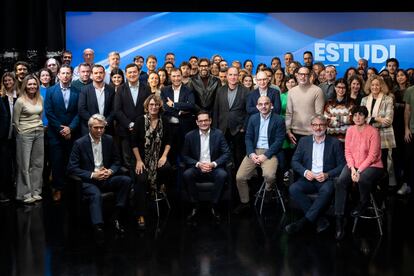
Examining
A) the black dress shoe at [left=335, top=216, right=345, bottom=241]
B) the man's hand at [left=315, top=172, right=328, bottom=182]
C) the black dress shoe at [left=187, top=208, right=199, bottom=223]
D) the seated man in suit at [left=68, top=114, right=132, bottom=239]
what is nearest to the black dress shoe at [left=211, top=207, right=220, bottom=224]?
the black dress shoe at [left=187, top=208, right=199, bottom=223]

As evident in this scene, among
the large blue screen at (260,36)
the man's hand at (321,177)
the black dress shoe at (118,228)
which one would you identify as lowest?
the black dress shoe at (118,228)

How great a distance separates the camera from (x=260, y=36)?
33.3 ft

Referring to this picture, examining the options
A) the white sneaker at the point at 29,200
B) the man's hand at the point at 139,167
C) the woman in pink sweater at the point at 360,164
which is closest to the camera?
the woman in pink sweater at the point at 360,164

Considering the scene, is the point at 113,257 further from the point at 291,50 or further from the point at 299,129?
the point at 291,50

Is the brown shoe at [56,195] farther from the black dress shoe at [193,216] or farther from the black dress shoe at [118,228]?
the black dress shoe at [193,216]

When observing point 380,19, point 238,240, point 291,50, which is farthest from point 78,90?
point 380,19

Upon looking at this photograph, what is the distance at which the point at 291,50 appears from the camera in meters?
10.2

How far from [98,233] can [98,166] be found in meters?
0.69

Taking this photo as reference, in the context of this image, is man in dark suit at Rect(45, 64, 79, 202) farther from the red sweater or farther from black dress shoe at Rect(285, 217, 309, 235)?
the red sweater

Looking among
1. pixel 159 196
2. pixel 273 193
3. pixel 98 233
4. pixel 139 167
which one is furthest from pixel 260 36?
pixel 98 233

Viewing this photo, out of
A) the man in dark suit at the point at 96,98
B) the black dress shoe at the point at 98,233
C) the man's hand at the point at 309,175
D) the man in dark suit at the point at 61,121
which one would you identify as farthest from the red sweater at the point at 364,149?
the man in dark suit at the point at 61,121

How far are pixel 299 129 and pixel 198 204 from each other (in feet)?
4.89

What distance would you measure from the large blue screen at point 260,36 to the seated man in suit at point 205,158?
13.0 ft

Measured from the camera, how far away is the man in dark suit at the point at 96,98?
6.64 metres
